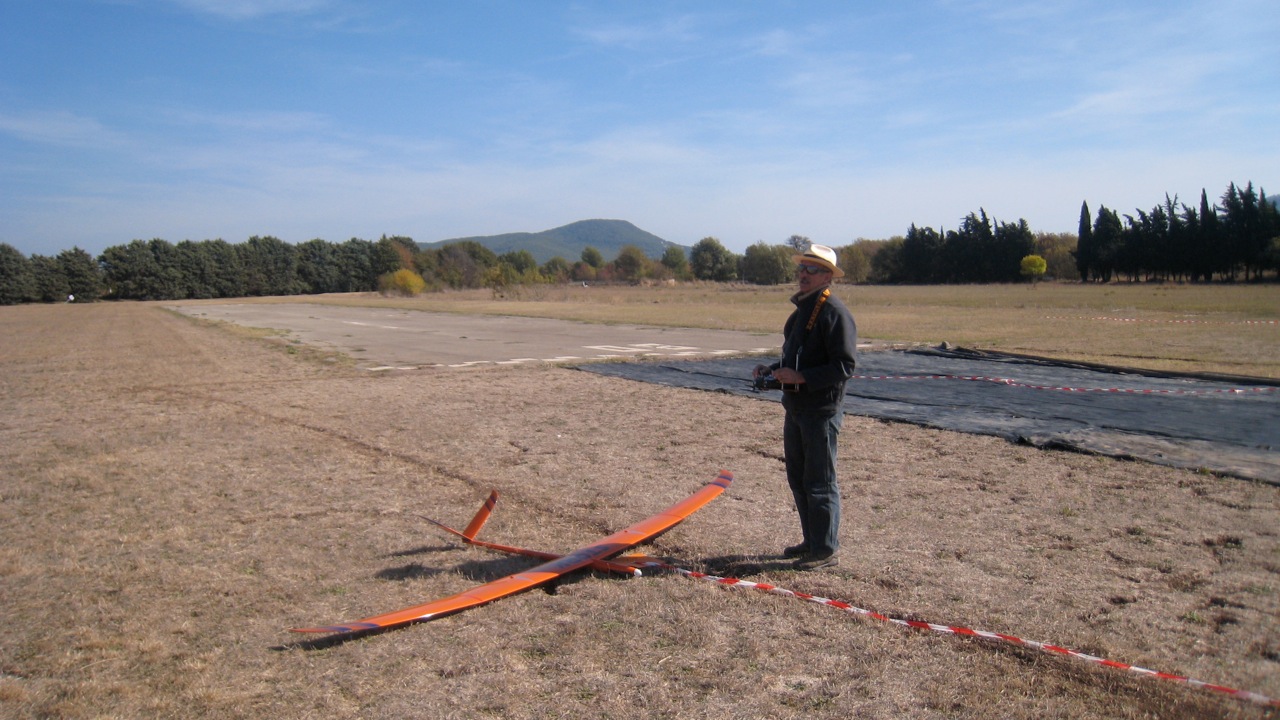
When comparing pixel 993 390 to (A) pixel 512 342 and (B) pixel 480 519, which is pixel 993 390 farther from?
(A) pixel 512 342

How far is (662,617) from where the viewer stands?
384cm

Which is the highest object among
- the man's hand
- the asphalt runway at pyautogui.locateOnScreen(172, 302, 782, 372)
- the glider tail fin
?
the man's hand

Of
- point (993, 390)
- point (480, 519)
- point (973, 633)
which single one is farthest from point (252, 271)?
point (973, 633)

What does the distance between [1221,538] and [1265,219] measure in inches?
2727

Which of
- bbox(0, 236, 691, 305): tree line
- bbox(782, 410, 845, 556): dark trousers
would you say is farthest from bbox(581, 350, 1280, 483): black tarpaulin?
bbox(0, 236, 691, 305): tree line

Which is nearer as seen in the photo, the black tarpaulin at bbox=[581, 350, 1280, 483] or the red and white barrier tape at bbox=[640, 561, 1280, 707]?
the red and white barrier tape at bbox=[640, 561, 1280, 707]

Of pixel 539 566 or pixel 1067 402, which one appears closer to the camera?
pixel 539 566

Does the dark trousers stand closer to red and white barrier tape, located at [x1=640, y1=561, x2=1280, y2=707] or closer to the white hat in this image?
red and white barrier tape, located at [x1=640, y1=561, x2=1280, y2=707]

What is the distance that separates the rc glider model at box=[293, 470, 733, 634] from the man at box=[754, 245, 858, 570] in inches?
35.8

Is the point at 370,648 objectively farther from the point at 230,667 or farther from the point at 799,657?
the point at 799,657

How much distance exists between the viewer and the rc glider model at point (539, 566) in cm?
367

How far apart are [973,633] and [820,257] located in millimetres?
1965

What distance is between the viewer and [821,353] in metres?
4.37

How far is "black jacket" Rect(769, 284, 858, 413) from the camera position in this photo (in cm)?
424
